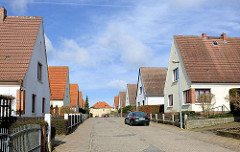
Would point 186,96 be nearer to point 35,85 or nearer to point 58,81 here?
point 35,85

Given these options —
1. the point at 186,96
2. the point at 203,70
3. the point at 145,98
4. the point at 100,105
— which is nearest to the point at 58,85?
the point at 145,98

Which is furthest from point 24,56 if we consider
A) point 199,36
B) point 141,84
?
point 141,84

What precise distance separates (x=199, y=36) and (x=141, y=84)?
1809 cm

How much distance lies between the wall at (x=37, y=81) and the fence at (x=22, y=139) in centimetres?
871

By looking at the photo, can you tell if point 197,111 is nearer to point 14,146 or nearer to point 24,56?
point 24,56

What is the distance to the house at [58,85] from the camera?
33438 mm

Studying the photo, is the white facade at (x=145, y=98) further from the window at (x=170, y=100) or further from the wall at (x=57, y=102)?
the wall at (x=57, y=102)

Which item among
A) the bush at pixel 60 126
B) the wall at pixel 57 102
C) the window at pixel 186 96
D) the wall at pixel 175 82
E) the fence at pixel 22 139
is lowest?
the bush at pixel 60 126

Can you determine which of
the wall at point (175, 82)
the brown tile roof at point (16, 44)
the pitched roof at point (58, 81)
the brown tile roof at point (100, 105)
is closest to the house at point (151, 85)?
the wall at point (175, 82)

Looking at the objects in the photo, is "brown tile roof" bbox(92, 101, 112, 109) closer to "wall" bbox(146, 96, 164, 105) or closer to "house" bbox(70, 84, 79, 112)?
"house" bbox(70, 84, 79, 112)

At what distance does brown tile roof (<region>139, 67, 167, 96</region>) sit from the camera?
42594 mm

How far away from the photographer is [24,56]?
1670 cm

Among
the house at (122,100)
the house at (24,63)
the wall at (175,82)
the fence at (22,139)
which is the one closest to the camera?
the fence at (22,139)

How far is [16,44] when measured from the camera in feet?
57.7
